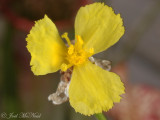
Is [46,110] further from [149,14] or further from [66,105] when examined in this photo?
[149,14]

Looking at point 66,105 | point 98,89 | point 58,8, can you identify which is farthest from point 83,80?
point 58,8

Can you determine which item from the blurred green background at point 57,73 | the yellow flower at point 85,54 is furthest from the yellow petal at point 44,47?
the blurred green background at point 57,73

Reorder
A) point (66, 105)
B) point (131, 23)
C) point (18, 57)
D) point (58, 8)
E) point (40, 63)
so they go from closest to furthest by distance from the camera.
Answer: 1. point (40, 63)
2. point (66, 105)
3. point (58, 8)
4. point (18, 57)
5. point (131, 23)

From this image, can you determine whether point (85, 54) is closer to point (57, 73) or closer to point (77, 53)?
point (77, 53)

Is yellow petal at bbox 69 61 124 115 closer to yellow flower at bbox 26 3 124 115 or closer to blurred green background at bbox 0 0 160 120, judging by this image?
yellow flower at bbox 26 3 124 115

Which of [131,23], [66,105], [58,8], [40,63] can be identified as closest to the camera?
[40,63]

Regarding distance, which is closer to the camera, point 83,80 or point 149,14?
point 83,80

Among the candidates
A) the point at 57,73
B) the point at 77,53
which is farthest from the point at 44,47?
the point at 57,73

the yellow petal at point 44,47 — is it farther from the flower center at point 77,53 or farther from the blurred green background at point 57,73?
the blurred green background at point 57,73
